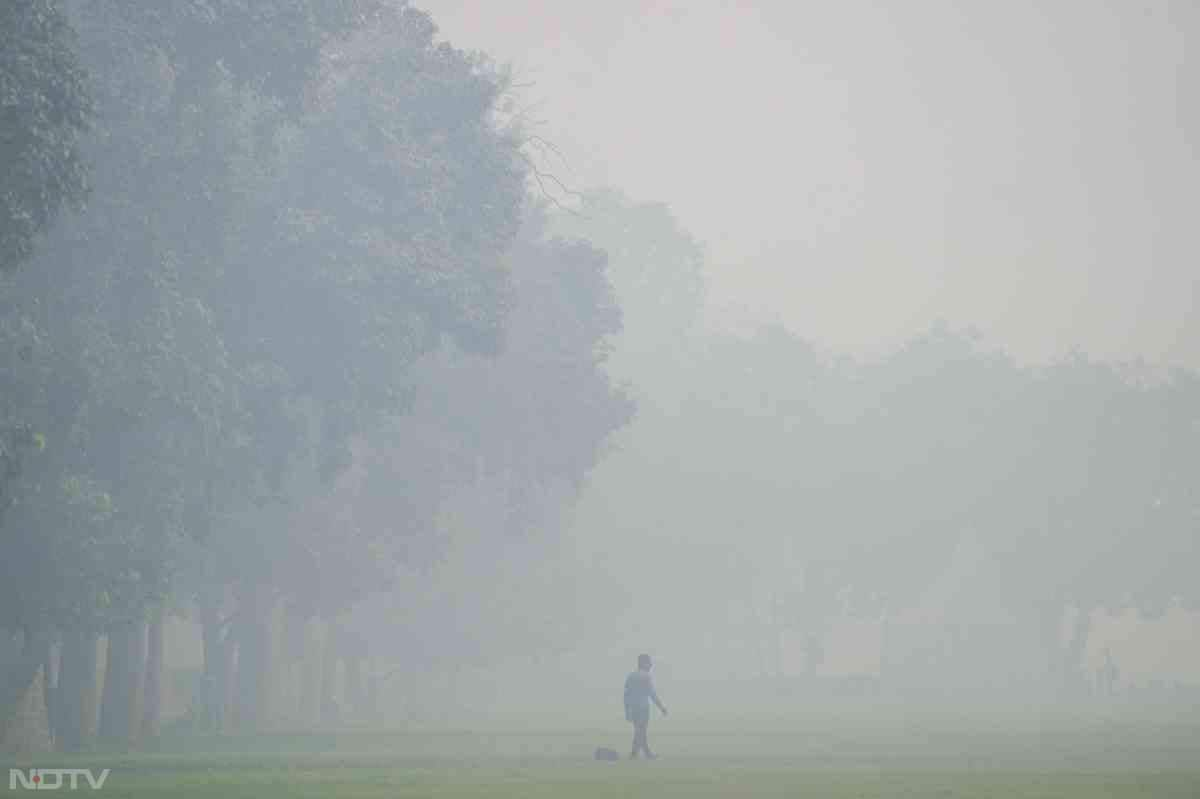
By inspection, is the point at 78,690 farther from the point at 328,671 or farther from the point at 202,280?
the point at 328,671

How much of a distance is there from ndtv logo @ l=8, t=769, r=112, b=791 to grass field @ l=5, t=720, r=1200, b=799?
15.9 inches

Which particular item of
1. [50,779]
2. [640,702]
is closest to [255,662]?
[640,702]

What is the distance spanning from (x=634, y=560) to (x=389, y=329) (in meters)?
52.6

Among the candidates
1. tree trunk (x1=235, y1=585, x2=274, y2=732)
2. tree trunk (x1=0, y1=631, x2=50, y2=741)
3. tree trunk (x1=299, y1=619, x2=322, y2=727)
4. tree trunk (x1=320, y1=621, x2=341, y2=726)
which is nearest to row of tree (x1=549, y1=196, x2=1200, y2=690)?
tree trunk (x1=320, y1=621, x2=341, y2=726)

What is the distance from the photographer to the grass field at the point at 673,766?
22703 millimetres

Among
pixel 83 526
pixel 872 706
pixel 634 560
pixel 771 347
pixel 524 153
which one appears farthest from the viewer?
pixel 771 347

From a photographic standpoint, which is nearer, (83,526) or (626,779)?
(626,779)

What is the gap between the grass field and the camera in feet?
74.5

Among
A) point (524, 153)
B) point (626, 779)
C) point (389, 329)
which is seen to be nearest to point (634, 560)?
point (524, 153)

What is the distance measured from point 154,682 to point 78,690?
→ 3837 millimetres

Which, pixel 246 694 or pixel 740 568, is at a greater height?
pixel 740 568

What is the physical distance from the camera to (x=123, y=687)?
37.8 m

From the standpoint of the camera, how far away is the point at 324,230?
3186cm

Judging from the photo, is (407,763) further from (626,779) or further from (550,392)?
(550,392)
